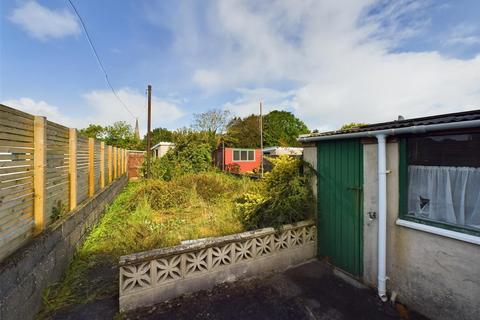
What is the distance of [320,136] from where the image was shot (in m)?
3.76

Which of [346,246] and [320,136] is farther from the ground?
[320,136]

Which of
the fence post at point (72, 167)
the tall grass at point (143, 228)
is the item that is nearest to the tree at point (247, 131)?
the tall grass at point (143, 228)

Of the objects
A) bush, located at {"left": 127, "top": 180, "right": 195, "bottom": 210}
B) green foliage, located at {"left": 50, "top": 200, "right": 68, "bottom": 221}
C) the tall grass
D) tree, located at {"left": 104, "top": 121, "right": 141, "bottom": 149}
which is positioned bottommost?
the tall grass

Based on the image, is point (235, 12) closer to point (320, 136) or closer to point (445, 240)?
point (320, 136)

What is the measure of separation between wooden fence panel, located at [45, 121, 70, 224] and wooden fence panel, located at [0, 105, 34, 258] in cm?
45

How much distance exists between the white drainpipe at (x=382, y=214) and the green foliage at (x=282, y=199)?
127cm

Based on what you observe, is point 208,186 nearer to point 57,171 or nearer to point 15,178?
point 57,171

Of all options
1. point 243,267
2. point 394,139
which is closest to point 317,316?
point 243,267

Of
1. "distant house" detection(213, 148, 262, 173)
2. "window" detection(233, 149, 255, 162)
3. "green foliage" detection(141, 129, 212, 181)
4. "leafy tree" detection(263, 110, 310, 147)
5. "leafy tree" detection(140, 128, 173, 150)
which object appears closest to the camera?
"green foliage" detection(141, 129, 212, 181)

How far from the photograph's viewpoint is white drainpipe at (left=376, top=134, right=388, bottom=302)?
113 inches

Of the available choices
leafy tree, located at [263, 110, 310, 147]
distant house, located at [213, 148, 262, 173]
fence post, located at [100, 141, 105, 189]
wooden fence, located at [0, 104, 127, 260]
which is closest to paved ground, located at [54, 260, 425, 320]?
wooden fence, located at [0, 104, 127, 260]

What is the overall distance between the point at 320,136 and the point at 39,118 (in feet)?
14.1

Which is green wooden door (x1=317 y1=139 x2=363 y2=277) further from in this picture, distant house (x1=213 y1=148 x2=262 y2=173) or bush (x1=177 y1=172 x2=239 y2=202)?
distant house (x1=213 y1=148 x2=262 y2=173)

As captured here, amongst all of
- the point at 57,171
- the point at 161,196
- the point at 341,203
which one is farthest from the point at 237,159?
the point at 57,171
